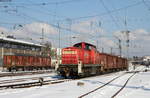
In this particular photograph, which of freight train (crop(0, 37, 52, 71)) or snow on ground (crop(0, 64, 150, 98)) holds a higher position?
freight train (crop(0, 37, 52, 71))

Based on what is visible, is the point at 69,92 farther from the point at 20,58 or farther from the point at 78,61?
the point at 20,58

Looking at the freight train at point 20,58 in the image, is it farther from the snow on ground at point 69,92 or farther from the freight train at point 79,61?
the snow on ground at point 69,92

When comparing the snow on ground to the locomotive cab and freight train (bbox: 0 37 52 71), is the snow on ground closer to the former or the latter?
the locomotive cab

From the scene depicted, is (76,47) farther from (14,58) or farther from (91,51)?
(14,58)

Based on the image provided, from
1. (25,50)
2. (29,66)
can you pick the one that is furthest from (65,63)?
(25,50)

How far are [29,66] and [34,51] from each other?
3453cm

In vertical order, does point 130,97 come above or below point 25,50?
below

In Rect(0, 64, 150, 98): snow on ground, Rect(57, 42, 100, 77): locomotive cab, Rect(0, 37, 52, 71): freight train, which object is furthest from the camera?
Rect(0, 37, 52, 71): freight train

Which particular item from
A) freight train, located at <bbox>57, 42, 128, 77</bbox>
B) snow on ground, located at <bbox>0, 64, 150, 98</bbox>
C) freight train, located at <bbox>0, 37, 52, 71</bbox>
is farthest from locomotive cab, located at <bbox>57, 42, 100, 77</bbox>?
freight train, located at <bbox>0, 37, 52, 71</bbox>

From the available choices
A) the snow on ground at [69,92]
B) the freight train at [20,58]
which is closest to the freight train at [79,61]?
the snow on ground at [69,92]

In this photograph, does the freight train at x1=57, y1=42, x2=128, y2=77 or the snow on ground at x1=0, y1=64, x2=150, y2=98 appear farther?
the freight train at x1=57, y1=42, x2=128, y2=77

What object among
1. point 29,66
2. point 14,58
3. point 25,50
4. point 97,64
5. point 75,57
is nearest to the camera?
point 75,57

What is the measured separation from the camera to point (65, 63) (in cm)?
2677

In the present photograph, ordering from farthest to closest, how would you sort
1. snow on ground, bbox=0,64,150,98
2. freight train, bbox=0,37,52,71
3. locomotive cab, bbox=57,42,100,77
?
freight train, bbox=0,37,52,71 → locomotive cab, bbox=57,42,100,77 → snow on ground, bbox=0,64,150,98
